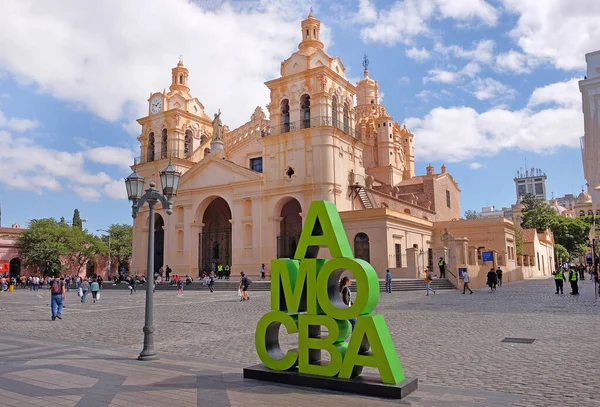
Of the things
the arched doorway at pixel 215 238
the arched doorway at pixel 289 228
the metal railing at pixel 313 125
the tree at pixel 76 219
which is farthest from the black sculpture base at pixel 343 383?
the tree at pixel 76 219

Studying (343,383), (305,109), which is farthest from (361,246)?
(343,383)

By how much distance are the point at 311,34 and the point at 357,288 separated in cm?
3592

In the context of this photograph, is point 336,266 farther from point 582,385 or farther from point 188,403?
point 582,385

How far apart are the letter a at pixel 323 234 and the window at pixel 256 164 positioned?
36.3 m

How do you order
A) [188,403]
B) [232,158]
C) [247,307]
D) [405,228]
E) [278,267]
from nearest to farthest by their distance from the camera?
[188,403]
[278,267]
[247,307]
[405,228]
[232,158]

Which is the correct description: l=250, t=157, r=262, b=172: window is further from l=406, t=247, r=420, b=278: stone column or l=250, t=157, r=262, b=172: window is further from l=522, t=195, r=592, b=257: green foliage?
l=522, t=195, r=592, b=257: green foliage

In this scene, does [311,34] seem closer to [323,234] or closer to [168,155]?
[168,155]

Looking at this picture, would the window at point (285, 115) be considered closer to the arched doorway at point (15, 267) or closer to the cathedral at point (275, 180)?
the cathedral at point (275, 180)

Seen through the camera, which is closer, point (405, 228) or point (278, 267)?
point (278, 267)

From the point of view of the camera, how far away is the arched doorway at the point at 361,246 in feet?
108

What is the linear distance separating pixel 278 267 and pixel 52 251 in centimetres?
5173

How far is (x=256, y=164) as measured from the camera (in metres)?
43.4

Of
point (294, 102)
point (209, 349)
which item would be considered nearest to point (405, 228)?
point (294, 102)

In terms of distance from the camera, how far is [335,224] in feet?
22.5
